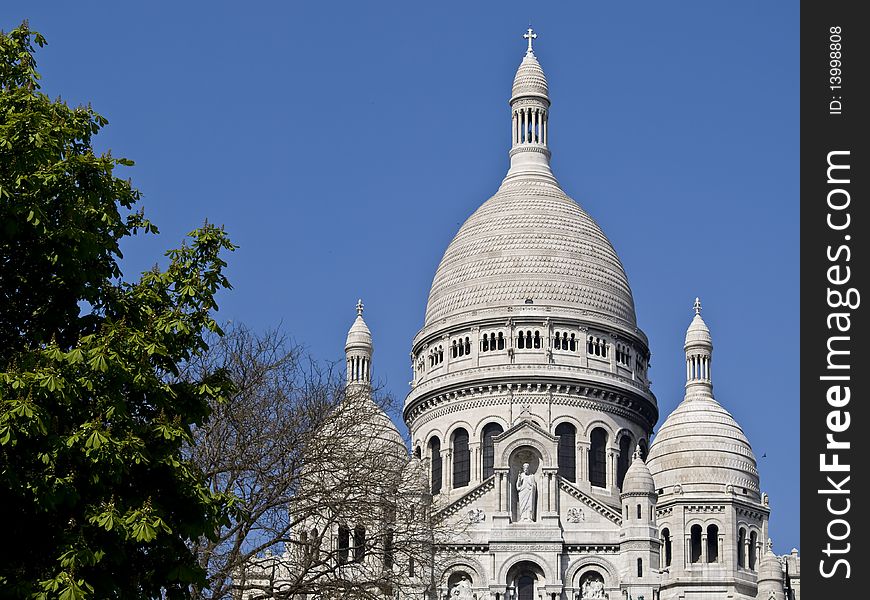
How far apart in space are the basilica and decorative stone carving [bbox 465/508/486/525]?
0.11m

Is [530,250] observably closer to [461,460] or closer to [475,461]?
[461,460]

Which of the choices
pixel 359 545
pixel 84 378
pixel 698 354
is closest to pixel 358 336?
pixel 698 354

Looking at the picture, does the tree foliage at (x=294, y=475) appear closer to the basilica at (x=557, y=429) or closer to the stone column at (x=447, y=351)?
the basilica at (x=557, y=429)

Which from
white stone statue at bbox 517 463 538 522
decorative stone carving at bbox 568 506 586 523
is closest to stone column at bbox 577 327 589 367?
decorative stone carving at bbox 568 506 586 523

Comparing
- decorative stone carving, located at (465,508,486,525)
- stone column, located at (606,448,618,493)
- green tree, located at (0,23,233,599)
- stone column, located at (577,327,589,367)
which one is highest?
stone column, located at (577,327,589,367)

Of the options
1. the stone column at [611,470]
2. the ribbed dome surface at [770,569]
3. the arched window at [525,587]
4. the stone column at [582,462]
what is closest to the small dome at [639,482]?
the arched window at [525,587]

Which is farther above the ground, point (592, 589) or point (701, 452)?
point (701, 452)

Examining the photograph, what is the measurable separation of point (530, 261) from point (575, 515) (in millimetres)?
19628

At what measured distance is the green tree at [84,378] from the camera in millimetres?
29656

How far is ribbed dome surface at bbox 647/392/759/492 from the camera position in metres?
100

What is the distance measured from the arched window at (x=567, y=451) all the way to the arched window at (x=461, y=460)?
4436mm

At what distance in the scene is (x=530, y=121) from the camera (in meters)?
115

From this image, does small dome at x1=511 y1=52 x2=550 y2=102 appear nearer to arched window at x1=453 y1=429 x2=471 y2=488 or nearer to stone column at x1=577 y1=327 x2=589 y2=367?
stone column at x1=577 y1=327 x2=589 y2=367
